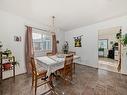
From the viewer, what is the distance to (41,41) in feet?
16.3

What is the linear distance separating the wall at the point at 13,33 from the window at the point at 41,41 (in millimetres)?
692

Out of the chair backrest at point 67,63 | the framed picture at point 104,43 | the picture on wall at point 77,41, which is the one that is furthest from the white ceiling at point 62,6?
the framed picture at point 104,43

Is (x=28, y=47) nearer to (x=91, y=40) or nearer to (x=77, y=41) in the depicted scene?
(x=77, y=41)

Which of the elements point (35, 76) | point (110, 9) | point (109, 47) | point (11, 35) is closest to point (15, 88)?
point (35, 76)

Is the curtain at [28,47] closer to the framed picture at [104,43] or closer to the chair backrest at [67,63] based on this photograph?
the chair backrest at [67,63]

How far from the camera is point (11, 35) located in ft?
11.7

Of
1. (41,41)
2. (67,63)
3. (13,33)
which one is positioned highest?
(13,33)

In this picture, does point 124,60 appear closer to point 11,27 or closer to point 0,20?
point 11,27

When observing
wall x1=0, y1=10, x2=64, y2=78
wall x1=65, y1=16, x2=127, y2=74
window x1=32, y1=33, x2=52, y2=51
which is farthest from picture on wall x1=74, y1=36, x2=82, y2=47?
wall x1=0, y1=10, x2=64, y2=78

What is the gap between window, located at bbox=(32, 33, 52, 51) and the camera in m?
4.65

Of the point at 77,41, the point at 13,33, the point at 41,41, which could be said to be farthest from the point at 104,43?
the point at 13,33

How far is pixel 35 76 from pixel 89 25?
3854 mm

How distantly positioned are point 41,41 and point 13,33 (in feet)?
5.06

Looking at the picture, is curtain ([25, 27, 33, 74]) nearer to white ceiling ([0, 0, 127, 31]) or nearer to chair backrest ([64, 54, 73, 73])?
white ceiling ([0, 0, 127, 31])
